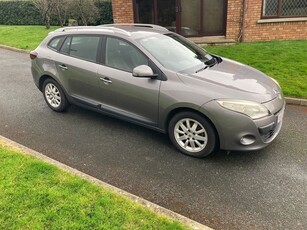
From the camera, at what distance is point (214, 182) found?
3.28 meters

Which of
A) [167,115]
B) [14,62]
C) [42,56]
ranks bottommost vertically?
[14,62]

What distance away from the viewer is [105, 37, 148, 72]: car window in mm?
4039

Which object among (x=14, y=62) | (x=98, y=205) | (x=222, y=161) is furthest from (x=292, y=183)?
(x=14, y=62)

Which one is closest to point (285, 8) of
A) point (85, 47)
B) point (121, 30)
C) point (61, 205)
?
point (121, 30)

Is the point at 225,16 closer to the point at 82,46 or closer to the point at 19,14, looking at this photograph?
the point at 82,46

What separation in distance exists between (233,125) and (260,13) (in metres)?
7.98

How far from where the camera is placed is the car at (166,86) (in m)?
3.45

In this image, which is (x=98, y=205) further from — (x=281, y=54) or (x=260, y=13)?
(x=260, y=13)

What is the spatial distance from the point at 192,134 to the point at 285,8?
8416 millimetres

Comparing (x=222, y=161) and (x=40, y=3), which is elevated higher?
(x=40, y=3)

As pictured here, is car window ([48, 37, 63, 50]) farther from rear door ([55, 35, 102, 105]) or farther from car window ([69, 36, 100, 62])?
car window ([69, 36, 100, 62])

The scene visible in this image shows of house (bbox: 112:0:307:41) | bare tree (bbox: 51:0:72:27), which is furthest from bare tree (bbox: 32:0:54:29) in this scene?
house (bbox: 112:0:307:41)

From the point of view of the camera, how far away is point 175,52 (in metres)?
A: 4.32

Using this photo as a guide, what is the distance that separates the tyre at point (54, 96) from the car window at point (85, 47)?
2.32ft
